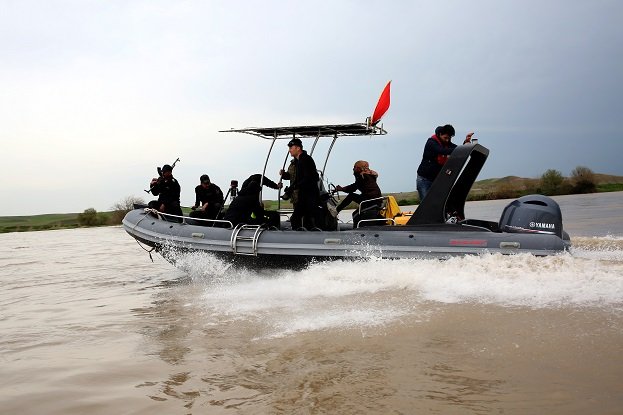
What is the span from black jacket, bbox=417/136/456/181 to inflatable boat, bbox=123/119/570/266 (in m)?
0.34

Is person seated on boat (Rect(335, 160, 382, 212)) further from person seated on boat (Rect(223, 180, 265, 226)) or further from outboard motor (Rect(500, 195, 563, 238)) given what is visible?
outboard motor (Rect(500, 195, 563, 238))

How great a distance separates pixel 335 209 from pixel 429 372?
439 centimetres

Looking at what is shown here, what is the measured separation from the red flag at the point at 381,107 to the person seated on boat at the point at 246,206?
73.0 inches

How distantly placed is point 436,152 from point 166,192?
454 cm

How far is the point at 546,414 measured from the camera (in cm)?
246

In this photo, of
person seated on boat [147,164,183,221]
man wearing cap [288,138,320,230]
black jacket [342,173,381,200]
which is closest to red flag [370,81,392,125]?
black jacket [342,173,381,200]

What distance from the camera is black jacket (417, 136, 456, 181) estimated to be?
6715 millimetres

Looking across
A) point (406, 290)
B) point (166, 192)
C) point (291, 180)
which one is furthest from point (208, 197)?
point (406, 290)

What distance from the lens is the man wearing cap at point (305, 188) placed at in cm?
673

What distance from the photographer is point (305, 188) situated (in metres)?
6.79

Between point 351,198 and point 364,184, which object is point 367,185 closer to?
point 364,184

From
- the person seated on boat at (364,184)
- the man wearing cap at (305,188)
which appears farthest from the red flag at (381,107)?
the man wearing cap at (305,188)

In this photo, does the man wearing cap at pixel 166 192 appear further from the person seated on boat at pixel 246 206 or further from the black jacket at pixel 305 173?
the black jacket at pixel 305 173

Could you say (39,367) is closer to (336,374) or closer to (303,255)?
(336,374)
